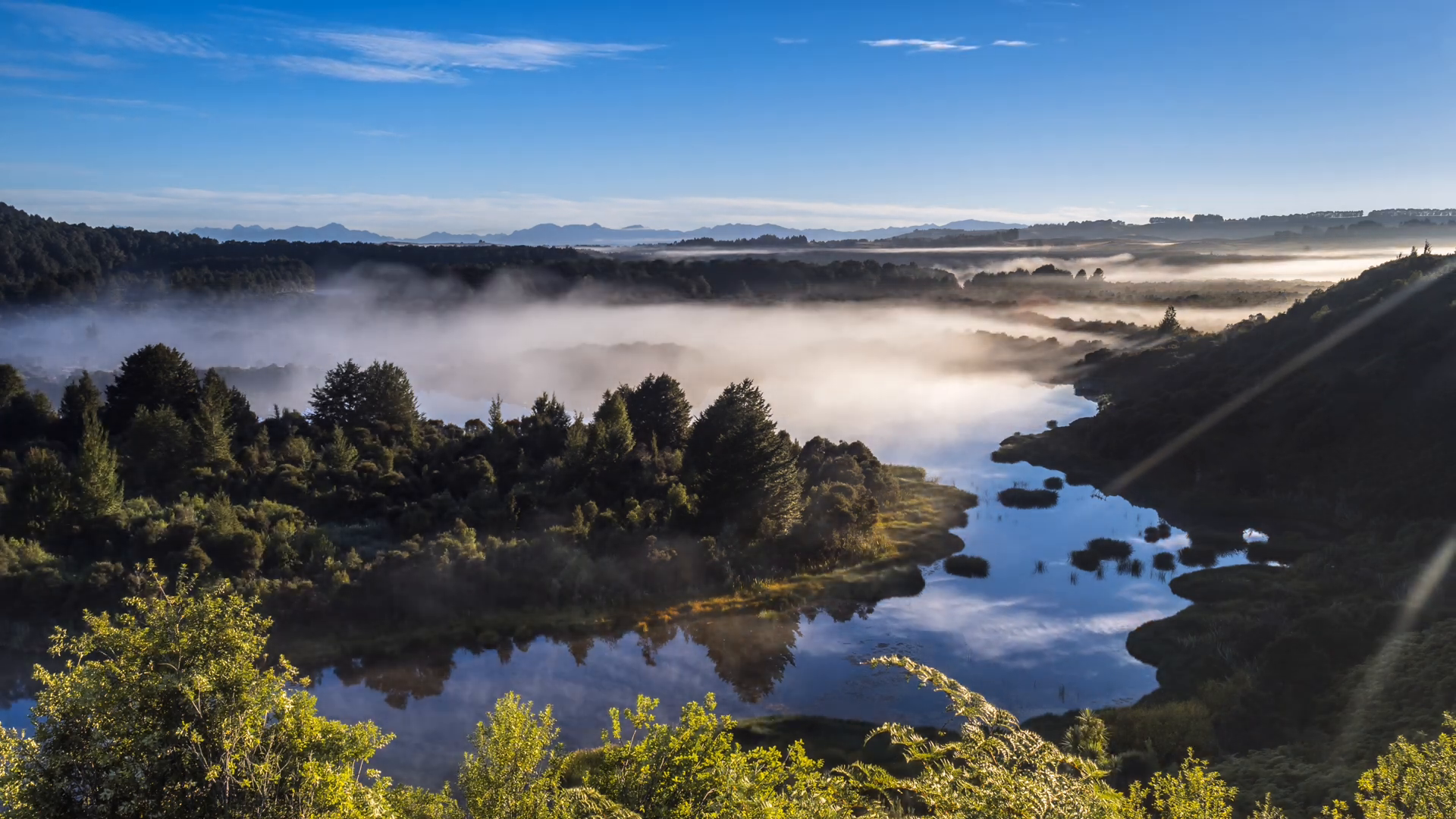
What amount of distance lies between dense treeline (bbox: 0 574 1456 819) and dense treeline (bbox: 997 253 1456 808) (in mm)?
15215

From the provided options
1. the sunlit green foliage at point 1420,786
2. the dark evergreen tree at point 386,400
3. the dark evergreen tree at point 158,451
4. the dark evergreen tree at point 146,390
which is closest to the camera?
the sunlit green foliage at point 1420,786

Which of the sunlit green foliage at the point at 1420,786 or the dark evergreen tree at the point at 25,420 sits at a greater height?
the sunlit green foliage at the point at 1420,786

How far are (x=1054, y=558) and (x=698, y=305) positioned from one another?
510ft

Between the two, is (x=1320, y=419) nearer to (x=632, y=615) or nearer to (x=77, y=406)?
(x=632, y=615)

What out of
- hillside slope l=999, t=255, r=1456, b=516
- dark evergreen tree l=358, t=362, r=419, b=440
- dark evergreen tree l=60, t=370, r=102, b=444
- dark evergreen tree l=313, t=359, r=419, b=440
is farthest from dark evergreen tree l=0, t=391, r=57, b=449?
hillside slope l=999, t=255, r=1456, b=516

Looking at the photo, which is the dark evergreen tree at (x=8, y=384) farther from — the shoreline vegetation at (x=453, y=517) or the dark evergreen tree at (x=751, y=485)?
the dark evergreen tree at (x=751, y=485)

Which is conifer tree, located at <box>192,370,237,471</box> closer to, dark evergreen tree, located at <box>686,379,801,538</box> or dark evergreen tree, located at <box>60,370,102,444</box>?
dark evergreen tree, located at <box>60,370,102,444</box>

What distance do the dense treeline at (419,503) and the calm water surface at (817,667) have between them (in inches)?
181

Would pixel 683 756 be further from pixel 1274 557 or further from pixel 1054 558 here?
pixel 1274 557

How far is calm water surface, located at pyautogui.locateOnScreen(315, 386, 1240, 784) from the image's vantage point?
103 ft

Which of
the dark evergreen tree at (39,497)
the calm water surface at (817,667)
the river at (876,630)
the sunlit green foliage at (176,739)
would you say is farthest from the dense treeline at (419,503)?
the sunlit green foliage at (176,739)

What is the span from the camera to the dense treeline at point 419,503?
39812 mm

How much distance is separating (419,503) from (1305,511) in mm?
56561

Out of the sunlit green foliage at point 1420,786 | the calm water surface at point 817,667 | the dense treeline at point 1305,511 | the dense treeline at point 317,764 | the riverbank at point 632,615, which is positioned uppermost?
the dense treeline at point 317,764
